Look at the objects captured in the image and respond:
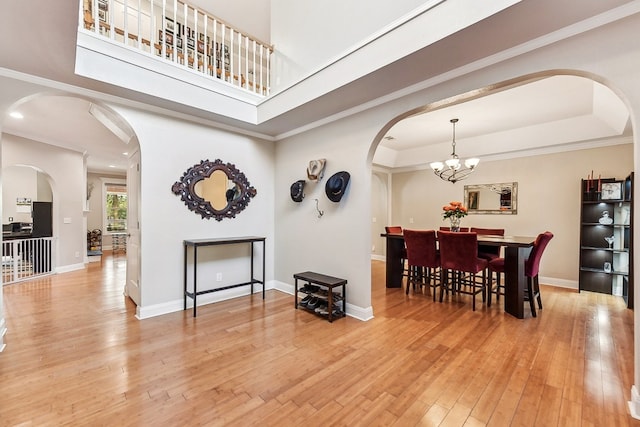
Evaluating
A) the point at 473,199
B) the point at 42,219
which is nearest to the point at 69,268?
the point at 42,219

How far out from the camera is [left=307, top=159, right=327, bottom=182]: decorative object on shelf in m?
3.76

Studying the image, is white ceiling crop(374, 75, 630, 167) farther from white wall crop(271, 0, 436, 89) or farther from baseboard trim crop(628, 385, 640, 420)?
baseboard trim crop(628, 385, 640, 420)

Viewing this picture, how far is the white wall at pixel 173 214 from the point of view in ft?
11.0

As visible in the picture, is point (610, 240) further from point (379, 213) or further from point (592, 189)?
point (379, 213)

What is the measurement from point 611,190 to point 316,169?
4706 mm

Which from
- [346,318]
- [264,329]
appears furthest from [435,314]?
[264,329]

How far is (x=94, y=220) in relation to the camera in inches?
347

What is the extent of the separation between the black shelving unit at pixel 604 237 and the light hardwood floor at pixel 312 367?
40.8 inches

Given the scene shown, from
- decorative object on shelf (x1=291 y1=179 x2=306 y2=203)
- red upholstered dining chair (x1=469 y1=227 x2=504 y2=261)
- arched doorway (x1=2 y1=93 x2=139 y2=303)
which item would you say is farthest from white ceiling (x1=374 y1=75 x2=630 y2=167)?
arched doorway (x1=2 y1=93 x2=139 y2=303)

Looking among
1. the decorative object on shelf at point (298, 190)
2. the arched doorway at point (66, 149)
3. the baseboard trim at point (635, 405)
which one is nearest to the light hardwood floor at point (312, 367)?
the baseboard trim at point (635, 405)

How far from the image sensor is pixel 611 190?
440cm

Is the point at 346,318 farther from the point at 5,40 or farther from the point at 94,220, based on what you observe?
the point at 94,220

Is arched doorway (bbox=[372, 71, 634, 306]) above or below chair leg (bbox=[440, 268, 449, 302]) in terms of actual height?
above

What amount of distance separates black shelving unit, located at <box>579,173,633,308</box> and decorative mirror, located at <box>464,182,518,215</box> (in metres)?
1.05
